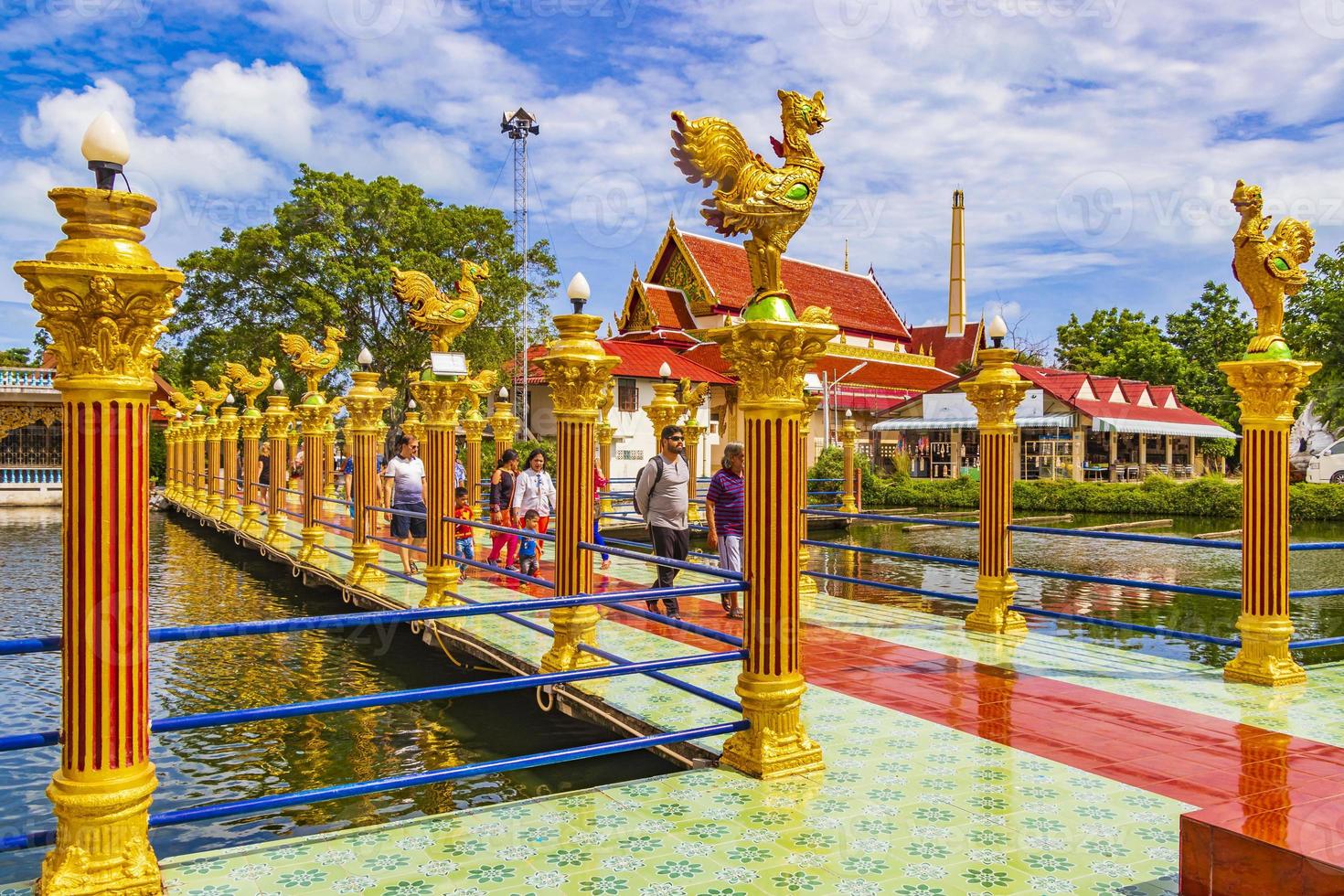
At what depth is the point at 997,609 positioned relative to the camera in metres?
7.77

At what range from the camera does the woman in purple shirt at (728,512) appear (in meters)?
8.37

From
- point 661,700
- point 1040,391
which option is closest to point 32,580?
point 661,700

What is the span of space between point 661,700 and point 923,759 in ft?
5.38

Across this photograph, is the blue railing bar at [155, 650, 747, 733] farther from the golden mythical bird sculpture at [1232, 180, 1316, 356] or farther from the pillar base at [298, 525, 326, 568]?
the pillar base at [298, 525, 326, 568]

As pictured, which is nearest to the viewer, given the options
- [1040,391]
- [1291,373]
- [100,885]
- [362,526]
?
[100,885]

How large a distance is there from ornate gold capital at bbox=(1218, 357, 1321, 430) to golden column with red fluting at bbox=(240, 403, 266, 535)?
14775mm

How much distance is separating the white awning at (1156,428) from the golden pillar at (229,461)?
2448 centimetres

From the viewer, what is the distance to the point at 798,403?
15.0ft

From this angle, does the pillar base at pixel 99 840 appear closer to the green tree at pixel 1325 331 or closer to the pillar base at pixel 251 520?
the pillar base at pixel 251 520

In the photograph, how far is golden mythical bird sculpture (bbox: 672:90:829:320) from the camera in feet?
15.1

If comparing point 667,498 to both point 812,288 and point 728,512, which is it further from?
point 812,288

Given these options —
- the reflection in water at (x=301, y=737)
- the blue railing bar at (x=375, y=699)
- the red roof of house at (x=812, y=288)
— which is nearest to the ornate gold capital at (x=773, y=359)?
the blue railing bar at (x=375, y=699)

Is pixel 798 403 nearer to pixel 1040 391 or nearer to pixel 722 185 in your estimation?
pixel 722 185

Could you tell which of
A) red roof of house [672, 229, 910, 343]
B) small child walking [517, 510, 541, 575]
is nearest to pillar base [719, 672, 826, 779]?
small child walking [517, 510, 541, 575]
